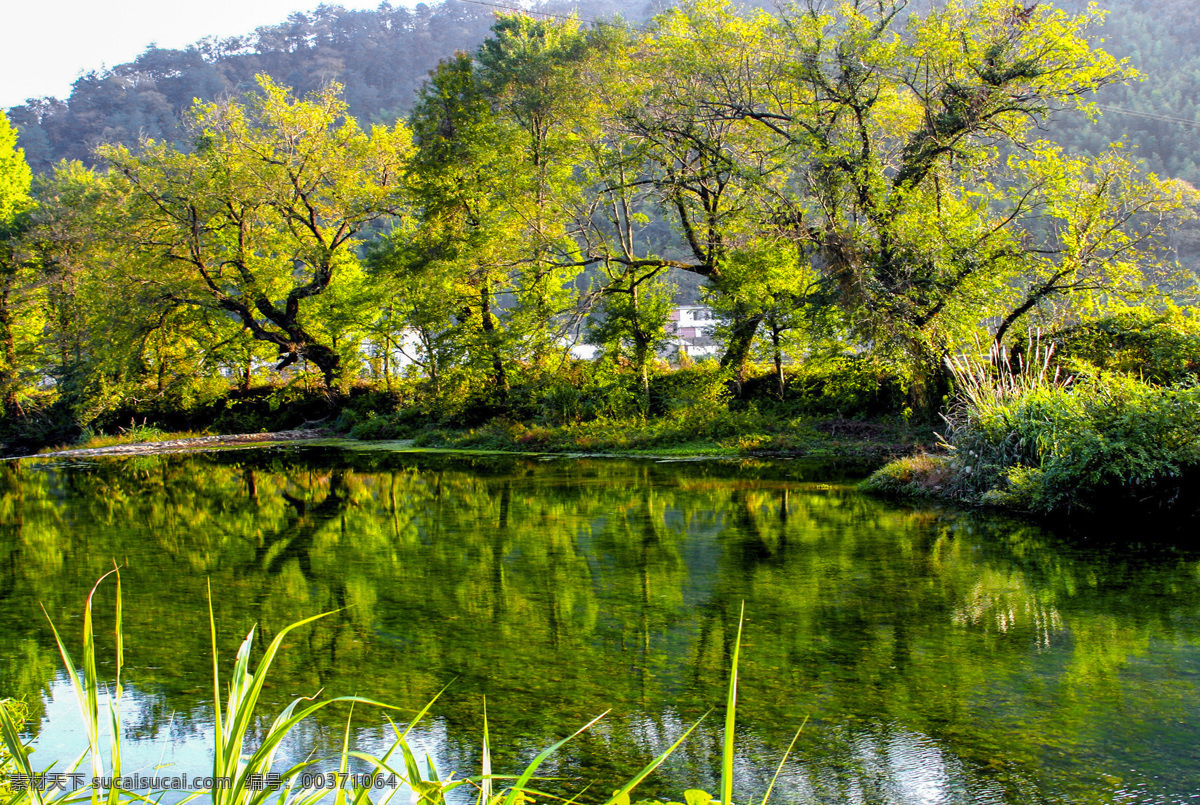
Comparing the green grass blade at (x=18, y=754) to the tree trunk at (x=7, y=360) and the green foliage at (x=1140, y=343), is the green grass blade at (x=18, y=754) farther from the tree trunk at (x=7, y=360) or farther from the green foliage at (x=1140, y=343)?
the tree trunk at (x=7, y=360)

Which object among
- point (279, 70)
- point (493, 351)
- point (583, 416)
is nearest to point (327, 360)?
point (493, 351)

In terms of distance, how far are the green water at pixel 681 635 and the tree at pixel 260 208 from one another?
1355cm

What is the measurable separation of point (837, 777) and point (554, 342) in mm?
15211

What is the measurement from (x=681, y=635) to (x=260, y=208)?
2073 centimetres

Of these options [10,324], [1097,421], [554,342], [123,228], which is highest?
[123,228]

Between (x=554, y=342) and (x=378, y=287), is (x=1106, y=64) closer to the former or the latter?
(x=554, y=342)

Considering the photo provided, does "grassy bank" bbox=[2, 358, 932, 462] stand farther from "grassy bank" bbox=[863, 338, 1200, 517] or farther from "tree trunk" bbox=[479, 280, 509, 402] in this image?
"grassy bank" bbox=[863, 338, 1200, 517]

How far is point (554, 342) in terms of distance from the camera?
704 inches

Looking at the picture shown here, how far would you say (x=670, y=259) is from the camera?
21062 millimetres

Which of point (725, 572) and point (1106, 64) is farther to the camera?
point (1106, 64)

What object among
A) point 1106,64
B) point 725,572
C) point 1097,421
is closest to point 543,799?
point 725,572

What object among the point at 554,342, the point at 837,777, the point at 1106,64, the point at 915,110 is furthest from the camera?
the point at 554,342

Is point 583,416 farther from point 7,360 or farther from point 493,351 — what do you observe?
point 7,360

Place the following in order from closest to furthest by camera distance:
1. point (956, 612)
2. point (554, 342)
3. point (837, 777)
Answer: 1. point (837, 777)
2. point (956, 612)
3. point (554, 342)
